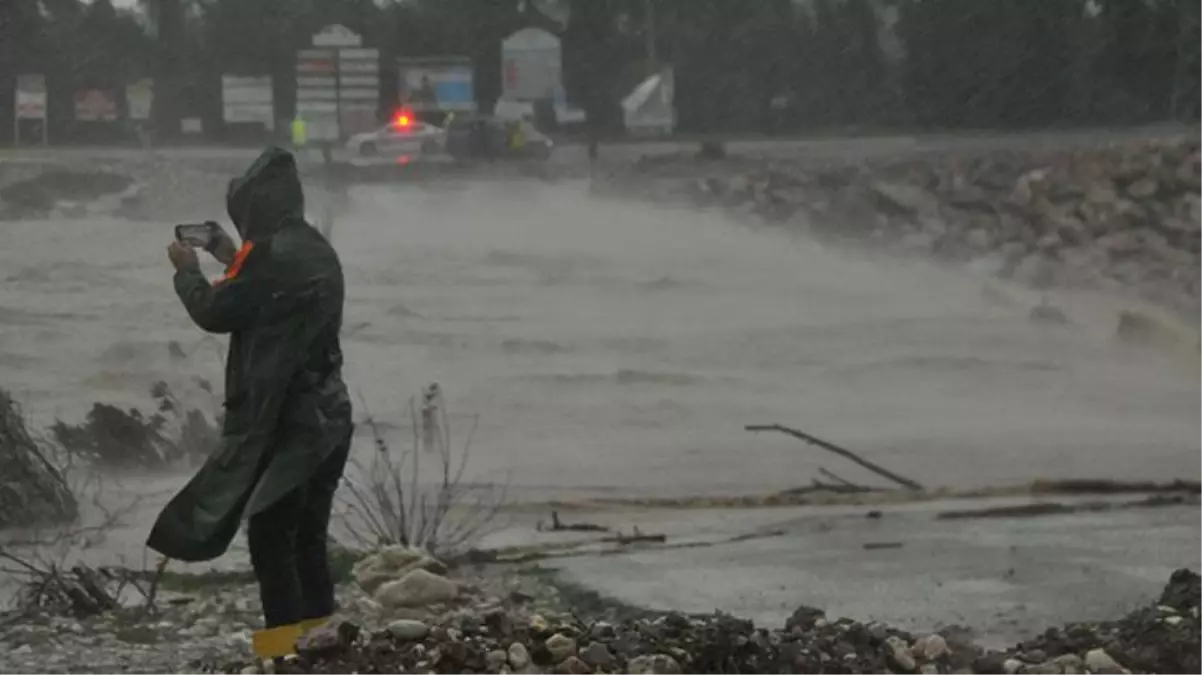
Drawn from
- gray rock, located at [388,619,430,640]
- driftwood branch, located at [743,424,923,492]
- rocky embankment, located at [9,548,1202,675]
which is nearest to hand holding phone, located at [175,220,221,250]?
rocky embankment, located at [9,548,1202,675]

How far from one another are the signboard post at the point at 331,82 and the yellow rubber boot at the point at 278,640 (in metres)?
1.10

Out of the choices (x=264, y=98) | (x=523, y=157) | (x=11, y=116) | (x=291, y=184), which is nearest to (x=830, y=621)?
(x=523, y=157)

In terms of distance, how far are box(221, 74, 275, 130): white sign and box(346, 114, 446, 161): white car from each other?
199 mm

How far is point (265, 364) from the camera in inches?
123

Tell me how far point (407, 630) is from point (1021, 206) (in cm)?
178

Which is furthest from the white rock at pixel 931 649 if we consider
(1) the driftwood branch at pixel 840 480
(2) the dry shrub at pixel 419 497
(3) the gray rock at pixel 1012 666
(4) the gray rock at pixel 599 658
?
(2) the dry shrub at pixel 419 497

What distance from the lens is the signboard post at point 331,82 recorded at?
3525 millimetres

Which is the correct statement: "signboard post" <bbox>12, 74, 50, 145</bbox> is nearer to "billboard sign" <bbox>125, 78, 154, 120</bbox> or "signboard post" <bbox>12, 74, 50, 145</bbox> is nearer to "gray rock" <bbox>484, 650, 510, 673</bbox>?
"billboard sign" <bbox>125, 78, 154, 120</bbox>

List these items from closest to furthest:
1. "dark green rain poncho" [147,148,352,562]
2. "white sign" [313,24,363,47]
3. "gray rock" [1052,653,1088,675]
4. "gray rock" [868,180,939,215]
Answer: "dark green rain poncho" [147,148,352,562], "gray rock" [1052,653,1088,675], "white sign" [313,24,363,47], "gray rock" [868,180,939,215]

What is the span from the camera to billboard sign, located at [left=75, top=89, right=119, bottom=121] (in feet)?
11.5

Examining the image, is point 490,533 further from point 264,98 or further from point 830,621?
point 264,98

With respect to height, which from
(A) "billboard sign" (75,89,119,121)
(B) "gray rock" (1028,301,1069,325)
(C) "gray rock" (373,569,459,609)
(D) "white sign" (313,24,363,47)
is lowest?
(C) "gray rock" (373,569,459,609)

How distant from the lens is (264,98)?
11.5 feet

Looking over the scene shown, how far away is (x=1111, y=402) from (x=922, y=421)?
1.49 ft
